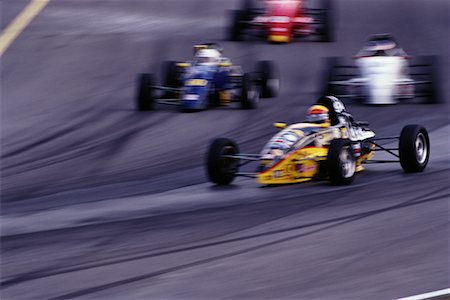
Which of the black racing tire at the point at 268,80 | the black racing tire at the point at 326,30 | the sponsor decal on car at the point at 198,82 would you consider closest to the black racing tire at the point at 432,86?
the black racing tire at the point at 268,80

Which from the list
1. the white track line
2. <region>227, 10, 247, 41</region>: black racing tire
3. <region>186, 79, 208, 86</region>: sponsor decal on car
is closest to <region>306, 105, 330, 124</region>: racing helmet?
the white track line

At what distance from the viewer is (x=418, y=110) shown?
59.6ft

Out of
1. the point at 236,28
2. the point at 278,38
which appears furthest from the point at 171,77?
the point at 236,28

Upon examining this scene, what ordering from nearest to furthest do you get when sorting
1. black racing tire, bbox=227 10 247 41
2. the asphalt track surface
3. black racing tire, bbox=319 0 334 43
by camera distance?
the asphalt track surface
black racing tire, bbox=319 0 334 43
black racing tire, bbox=227 10 247 41

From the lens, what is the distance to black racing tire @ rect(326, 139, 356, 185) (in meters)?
12.0

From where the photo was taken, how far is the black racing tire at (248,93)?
18.1 meters

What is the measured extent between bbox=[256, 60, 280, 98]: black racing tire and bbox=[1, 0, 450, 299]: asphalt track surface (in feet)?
0.94

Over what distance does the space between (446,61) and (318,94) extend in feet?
12.8

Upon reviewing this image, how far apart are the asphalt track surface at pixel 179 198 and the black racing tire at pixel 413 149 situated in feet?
0.52

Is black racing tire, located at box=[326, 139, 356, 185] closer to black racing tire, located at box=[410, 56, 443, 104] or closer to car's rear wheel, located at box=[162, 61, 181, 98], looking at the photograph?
black racing tire, located at box=[410, 56, 443, 104]

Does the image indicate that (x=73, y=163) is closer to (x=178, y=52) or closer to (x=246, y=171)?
(x=246, y=171)

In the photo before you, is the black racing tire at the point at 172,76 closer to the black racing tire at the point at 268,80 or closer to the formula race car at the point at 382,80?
the black racing tire at the point at 268,80

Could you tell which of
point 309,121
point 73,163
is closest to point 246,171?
point 309,121

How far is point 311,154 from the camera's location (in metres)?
12.5
